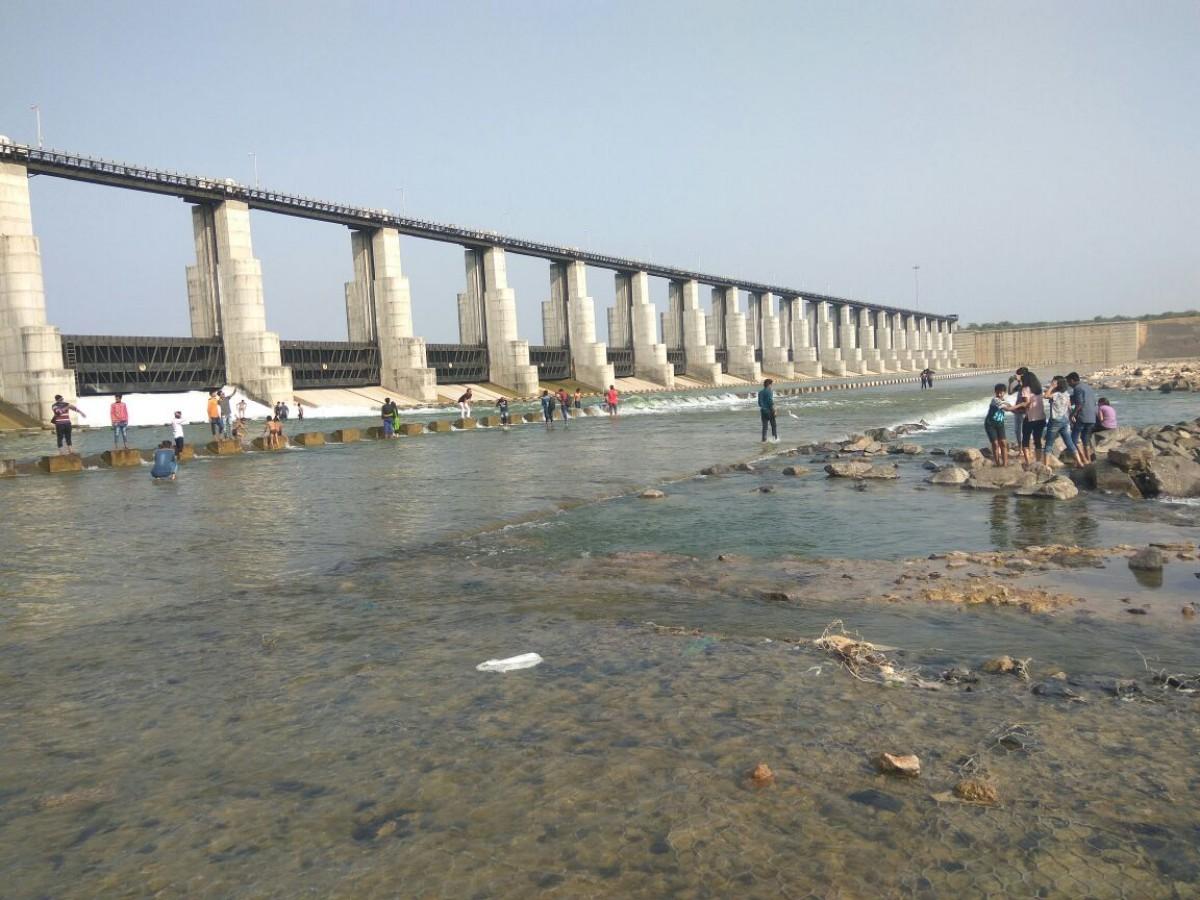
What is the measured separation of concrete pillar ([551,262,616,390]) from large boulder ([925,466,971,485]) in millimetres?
69710

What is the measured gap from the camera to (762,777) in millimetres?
4223

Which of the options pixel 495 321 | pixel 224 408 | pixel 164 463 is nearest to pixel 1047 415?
pixel 164 463

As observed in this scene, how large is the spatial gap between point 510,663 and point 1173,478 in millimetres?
13063

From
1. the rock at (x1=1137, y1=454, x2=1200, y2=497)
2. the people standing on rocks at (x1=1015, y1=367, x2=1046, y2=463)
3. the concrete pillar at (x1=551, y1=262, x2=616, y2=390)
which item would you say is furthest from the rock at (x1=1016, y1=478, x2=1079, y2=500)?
the concrete pillar at (x1=551, y1=262, x2=616, y2=390)

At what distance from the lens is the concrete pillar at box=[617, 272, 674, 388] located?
9625 centimetres

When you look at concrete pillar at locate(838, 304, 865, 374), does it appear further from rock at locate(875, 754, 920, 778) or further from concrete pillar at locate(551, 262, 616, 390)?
rock at locate(875, 754, 920, 778)

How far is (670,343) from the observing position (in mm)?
109062

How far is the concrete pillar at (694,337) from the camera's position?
106188 mm

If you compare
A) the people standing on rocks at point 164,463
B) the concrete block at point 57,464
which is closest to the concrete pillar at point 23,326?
the concrete block at point 57,464

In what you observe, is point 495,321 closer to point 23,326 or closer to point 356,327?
point 356,327

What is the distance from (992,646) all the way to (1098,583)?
9.20 ft

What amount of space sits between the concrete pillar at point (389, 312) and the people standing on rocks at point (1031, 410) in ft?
181

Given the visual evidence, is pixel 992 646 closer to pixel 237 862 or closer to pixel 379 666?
pixel 379 666

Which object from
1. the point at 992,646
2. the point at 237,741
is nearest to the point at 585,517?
the point at 992,646
